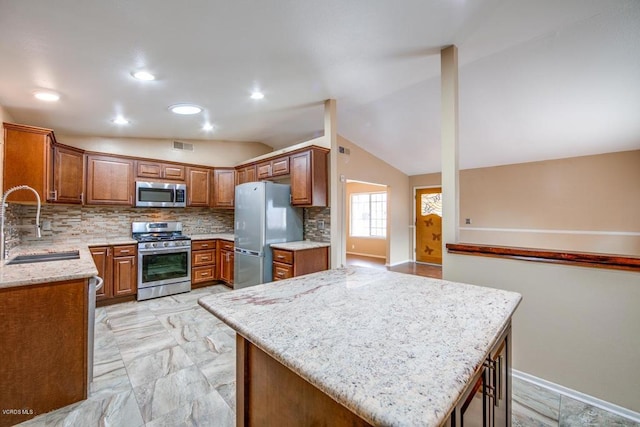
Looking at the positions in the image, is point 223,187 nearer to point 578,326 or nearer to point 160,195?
point 160,195

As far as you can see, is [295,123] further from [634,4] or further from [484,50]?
[634,4]

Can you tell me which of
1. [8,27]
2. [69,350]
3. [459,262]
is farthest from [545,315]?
[8,27]

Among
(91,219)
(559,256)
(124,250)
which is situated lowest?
(124,250)

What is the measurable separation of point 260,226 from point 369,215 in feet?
16.4

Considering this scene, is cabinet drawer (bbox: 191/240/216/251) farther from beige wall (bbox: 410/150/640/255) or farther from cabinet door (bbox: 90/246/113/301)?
beige wall (bbox: 410/150/640/255)

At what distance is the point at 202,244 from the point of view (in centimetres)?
447

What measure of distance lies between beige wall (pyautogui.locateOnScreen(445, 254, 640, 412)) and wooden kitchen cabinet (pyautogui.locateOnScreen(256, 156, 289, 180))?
2719 mm

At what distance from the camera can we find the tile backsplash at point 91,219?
335 cm

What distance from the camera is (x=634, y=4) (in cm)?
204

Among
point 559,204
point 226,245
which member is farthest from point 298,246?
point 559,204

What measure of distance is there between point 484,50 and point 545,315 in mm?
2384

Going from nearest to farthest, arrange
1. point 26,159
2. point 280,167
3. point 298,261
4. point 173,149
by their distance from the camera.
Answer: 1. point 26,159
2. point 298,261
3. point 280,167
4. point 173,149

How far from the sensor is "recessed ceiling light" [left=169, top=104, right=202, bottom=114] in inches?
121

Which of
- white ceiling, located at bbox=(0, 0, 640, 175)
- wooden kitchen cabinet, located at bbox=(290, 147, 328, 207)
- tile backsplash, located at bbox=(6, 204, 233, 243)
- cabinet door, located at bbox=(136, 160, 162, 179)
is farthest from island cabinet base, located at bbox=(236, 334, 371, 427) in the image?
cabinet door, located at bbox=(136, 160, 162, 179)
